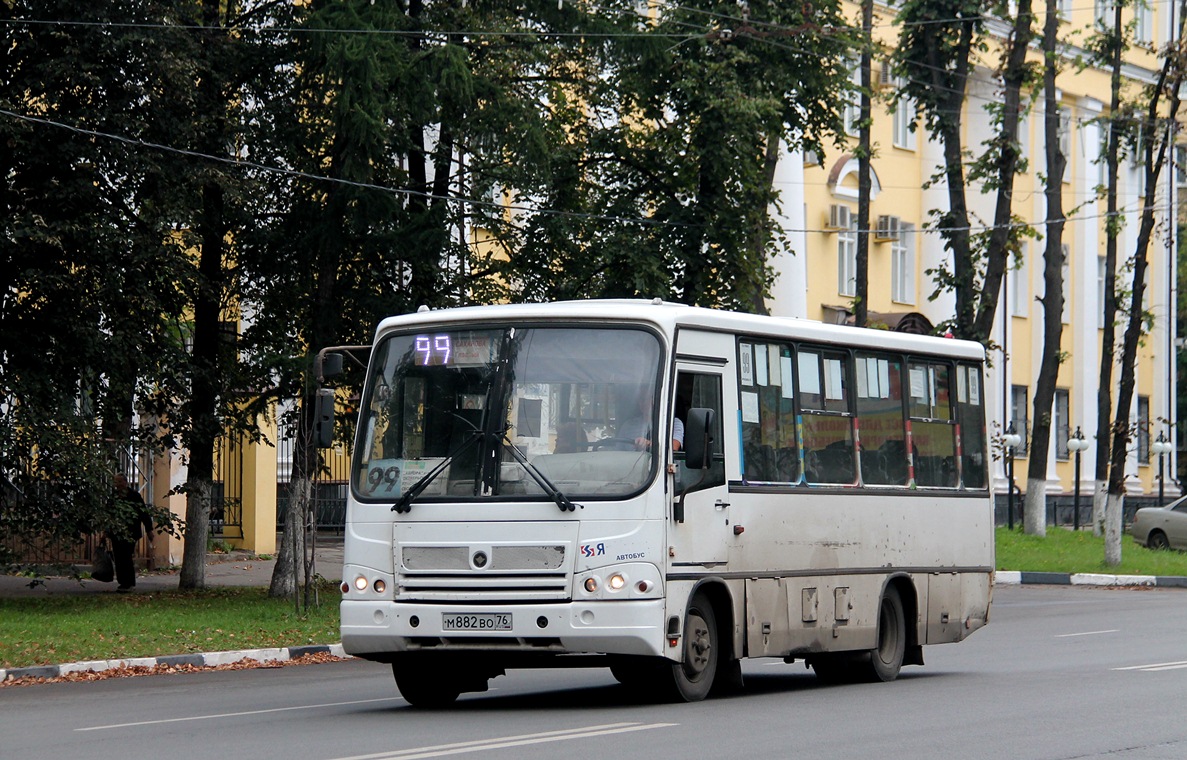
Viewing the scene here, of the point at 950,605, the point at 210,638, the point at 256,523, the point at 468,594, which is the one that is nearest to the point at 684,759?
the point at 468,594

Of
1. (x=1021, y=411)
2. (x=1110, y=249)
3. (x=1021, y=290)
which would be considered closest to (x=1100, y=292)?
(x=1021, y=290)

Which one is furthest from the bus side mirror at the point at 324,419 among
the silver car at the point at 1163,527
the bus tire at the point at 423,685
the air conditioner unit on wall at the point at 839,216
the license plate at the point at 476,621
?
the air conditioner unit on wall at the point at 839,216

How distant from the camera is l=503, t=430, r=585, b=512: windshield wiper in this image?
12844 mm

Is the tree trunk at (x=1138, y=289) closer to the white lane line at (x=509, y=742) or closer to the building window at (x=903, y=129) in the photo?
the building window at (x=903, y=129)

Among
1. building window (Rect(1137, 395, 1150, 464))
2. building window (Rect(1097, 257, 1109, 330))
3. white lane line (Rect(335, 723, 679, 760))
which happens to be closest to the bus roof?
white lane line (Rect(335, 723, 679, 760))

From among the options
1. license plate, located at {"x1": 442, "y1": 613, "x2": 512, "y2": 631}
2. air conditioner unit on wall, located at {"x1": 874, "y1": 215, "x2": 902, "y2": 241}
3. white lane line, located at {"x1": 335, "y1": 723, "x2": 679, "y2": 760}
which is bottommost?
white lane line, located at {"x1": 335, "y1": 723, "x2": 679, "y2": 760}

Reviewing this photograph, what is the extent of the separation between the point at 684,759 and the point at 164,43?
53.6ft

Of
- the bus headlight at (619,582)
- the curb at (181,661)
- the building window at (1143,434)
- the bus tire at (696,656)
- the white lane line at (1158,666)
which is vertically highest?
the building window at (1143,434)

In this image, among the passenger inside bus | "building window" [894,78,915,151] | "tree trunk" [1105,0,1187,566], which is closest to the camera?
the passenger inside bus

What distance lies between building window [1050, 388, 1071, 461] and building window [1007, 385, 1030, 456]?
168 cm

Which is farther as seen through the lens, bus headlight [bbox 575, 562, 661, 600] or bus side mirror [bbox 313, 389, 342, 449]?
bus side mirror [bbox 313, 389, 342, 449]

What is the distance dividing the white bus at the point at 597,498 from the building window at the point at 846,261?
120ft

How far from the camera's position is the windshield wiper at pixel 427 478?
1329cm

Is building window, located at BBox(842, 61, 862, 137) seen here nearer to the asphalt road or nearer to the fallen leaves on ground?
the asphalt road
